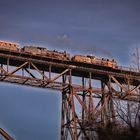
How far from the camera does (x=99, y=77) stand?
43.1 m

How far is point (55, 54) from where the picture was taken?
41.1 metres

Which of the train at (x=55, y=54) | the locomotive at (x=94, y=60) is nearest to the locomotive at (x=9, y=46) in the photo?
the train at (x=55, y=54)

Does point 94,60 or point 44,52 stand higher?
point 44,52

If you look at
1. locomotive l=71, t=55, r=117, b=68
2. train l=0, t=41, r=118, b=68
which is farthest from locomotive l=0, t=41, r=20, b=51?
locomotive l=71, t=55, r=117, b=68

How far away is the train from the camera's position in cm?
3956

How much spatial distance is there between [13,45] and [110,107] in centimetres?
1197

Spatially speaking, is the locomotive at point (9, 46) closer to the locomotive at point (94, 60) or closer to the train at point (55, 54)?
the train at point (55, 54)

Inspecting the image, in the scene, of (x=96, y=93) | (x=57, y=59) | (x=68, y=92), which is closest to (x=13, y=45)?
(x=57, y=59)

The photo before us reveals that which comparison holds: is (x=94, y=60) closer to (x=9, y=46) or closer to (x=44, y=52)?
(x=44, y=52)

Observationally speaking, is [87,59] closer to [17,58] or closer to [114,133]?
[17,58]

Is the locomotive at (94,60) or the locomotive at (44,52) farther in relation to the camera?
the locomotive at (94,60)

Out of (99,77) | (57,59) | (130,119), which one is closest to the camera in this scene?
(130,119)

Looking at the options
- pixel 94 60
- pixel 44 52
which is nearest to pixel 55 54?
pixel 44 52

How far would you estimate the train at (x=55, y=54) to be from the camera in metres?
39.6
